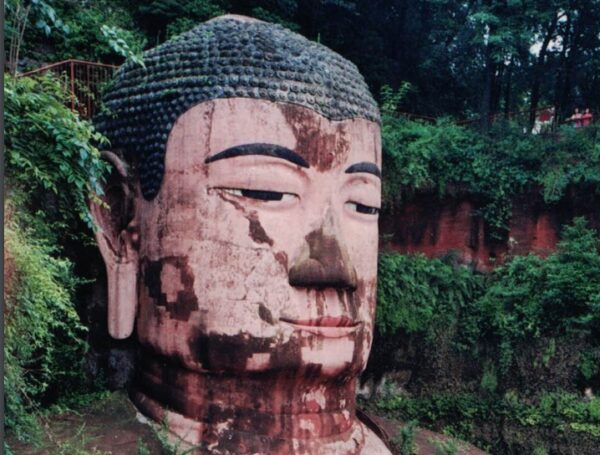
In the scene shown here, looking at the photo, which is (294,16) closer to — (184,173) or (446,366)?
(446,366)

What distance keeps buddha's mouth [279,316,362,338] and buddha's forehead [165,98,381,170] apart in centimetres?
146

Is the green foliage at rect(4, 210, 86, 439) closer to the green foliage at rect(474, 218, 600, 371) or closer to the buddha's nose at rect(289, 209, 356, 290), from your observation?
the buddha's nose at rect(289, 209, 356, 290)

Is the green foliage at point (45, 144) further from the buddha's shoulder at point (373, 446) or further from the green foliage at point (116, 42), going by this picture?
the buddha's shoulder at point (373, 446)

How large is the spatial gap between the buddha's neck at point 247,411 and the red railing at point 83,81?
311cm

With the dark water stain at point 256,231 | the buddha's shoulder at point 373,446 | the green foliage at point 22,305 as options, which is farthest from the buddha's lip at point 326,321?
the green foliage at point 22,305

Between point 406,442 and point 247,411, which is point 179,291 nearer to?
point 247,411

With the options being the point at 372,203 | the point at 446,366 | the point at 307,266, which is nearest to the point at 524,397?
the point at 446,366

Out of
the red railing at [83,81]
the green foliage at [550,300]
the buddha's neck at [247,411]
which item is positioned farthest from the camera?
the green foliage at [550,300]

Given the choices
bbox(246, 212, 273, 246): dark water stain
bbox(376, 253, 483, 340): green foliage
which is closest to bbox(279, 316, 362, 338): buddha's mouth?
bbox(246, 212, 273, 246): dark water stain

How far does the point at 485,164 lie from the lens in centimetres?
1347

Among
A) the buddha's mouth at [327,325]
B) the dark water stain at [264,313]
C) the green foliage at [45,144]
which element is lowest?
the buddha's mouth at [327,325]

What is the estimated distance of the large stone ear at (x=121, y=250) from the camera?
21.2ft

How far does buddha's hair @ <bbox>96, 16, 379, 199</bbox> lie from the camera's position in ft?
20.5

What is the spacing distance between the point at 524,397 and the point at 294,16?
1002 cm
